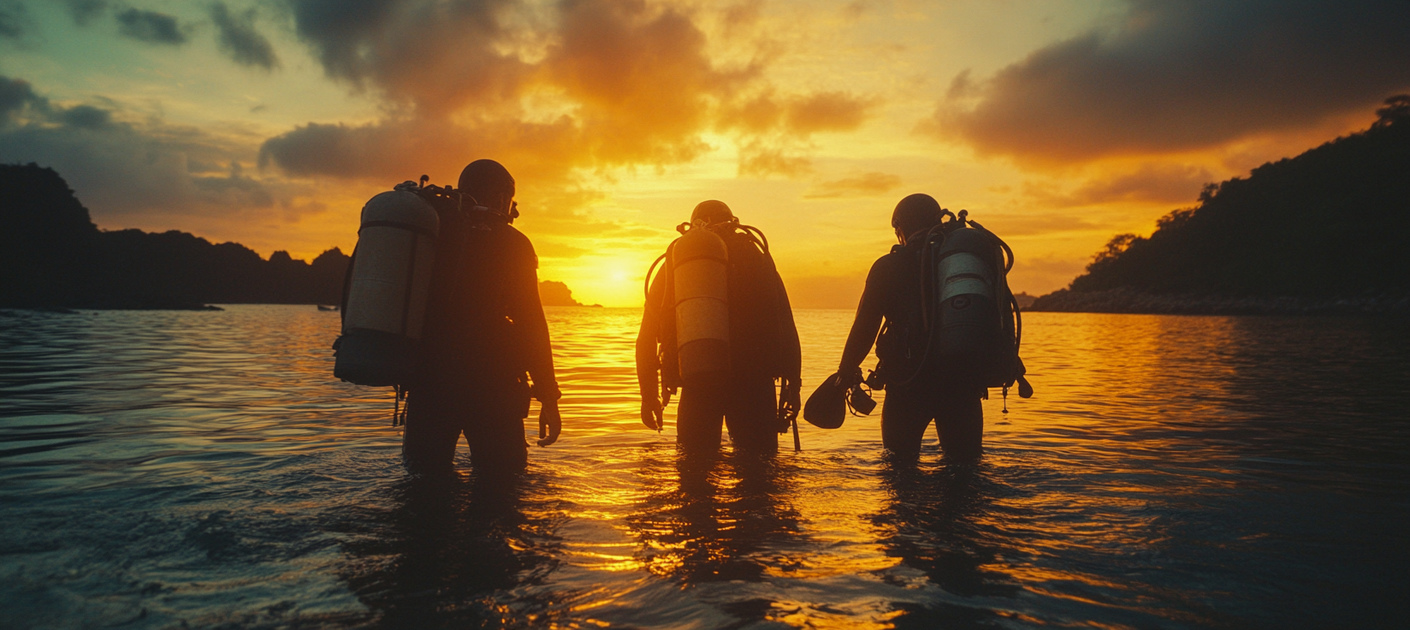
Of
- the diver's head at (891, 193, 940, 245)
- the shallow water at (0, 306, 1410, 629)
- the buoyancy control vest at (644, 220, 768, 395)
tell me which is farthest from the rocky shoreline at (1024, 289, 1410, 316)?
the buoyancy control vest at (644, 220, 768, 395)

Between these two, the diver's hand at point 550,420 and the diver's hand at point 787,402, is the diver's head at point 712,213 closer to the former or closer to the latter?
the diver's hand at point 787,402

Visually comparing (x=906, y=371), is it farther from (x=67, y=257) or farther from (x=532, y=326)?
(x=67, y=257)

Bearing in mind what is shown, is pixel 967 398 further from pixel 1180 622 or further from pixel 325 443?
pixel 325 443

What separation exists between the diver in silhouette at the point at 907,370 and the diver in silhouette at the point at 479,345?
2570 millimetres

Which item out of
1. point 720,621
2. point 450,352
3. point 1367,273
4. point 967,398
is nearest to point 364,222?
point 450,352

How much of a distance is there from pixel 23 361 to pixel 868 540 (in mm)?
21757

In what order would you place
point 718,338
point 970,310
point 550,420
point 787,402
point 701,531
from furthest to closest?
point 787,402 → point 718,338 → point 970,310 → point 550,420 → point 701,531

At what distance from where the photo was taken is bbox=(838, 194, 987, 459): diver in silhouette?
5.31 meters

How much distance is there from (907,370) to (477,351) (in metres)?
3.34

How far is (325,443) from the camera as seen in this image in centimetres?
758

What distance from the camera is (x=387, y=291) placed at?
3.98m

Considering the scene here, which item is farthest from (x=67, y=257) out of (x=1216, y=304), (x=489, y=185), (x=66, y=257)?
(x=1216, y=304)

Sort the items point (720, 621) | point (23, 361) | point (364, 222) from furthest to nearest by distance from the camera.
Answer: point (23, 361) → point (364, 222) → point (720, 621)

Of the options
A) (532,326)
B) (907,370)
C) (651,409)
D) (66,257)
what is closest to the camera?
(532,326)
